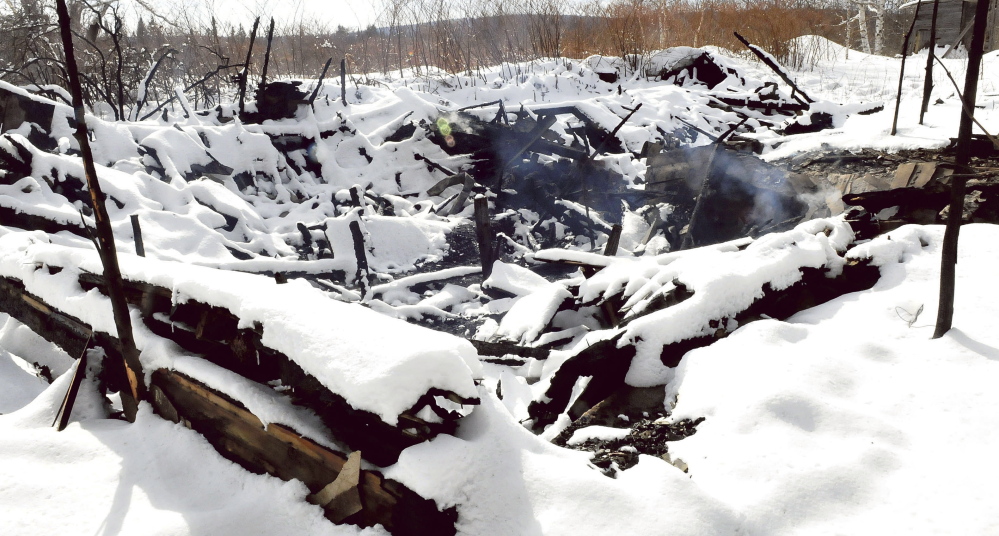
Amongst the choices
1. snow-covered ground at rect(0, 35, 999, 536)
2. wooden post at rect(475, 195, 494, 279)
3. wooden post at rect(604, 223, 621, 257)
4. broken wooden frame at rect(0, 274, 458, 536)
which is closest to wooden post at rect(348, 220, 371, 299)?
wooden post at rect(475, 195, 494, 279)

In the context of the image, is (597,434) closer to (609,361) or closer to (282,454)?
(609,361)

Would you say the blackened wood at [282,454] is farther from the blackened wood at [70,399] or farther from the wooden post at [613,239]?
the wooden post at [613,239]

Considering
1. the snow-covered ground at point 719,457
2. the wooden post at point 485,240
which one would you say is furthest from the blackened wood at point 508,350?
the wooden post at point 485,240

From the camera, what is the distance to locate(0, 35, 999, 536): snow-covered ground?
1.58 metres

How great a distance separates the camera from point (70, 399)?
87.6 inches

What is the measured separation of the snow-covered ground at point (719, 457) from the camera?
158 centimetres

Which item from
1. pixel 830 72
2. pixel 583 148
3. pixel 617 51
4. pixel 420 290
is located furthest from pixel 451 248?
pixel 830 72

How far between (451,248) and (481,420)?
530cm

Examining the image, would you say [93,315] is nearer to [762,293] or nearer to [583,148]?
[762,293]

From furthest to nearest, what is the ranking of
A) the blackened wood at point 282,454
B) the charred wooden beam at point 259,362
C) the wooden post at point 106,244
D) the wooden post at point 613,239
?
the wooden post at point 613,239
the wooden post at point 106,244
the charred wooden beam at point 259,362
the blackened wood at point 282,454

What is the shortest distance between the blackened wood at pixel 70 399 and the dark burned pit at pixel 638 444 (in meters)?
1.89

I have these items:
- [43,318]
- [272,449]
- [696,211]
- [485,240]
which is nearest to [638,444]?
[272,449]

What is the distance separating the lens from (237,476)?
1.90 metres

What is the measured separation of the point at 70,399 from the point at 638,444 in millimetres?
2157
